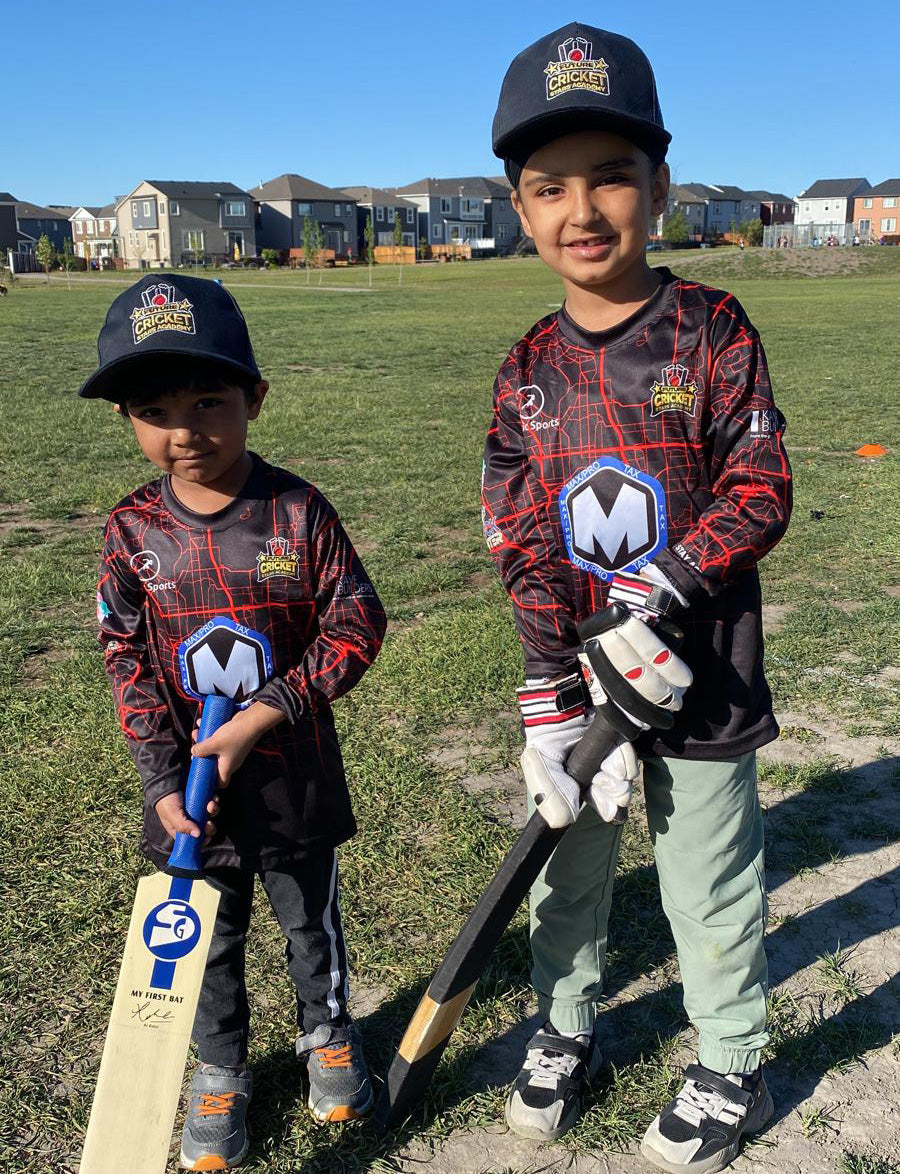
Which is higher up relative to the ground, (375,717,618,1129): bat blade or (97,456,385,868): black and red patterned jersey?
(97,456,385,868): black and red patterned jersey

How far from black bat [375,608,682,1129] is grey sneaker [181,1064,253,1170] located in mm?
312

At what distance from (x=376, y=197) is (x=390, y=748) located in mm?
97464

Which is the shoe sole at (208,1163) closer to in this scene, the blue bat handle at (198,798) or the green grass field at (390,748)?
the green grass field at (390,748)

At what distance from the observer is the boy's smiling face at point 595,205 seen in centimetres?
198

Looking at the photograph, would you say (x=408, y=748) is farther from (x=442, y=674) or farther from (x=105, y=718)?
(x=105, y=718)

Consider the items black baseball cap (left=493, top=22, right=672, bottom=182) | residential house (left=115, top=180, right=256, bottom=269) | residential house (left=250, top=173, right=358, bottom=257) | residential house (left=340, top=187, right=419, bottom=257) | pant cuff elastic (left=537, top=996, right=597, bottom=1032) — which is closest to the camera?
black baseball cap (left=493, top=22, right=672, bottom=182)

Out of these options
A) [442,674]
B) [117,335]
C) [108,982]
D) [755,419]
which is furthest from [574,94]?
[442,674]

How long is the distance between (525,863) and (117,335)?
1.27 m

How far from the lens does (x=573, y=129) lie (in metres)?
1.97

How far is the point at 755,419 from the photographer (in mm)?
2008

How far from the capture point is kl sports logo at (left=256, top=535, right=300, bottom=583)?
2.17 meters

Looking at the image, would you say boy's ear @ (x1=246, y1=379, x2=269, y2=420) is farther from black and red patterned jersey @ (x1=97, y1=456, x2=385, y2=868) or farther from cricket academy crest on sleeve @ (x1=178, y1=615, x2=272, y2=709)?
cricket academy crest on sleeve @ (x1=178, y1=615, x2=272, y2=709)

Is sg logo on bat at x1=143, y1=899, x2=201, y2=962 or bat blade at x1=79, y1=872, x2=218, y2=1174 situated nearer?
bat blade at x1=79, y1=872, x2=218, y2=1174
